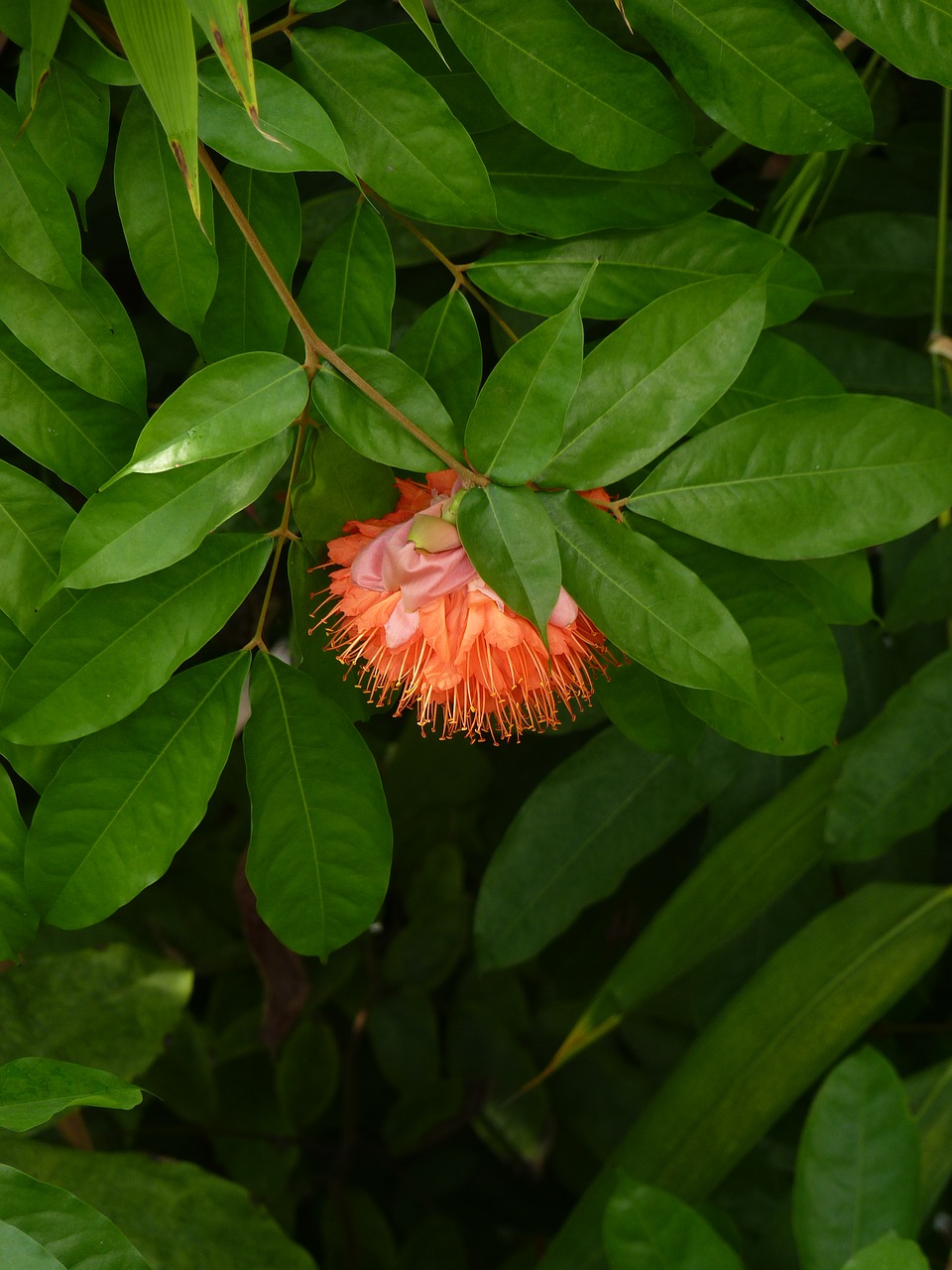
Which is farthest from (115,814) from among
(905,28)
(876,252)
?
(876,252)

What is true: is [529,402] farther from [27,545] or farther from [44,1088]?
[44,1088]

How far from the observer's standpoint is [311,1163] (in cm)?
124

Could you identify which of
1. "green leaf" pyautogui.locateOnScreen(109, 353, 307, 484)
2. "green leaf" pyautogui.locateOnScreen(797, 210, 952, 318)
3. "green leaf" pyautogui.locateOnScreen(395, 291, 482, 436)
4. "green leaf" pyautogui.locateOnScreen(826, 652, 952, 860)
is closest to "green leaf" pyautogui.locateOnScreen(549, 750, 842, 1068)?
"green leaf" pyautogui.locateOnScreen(826, 652, 952, 860)

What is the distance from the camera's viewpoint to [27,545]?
20.0 inches

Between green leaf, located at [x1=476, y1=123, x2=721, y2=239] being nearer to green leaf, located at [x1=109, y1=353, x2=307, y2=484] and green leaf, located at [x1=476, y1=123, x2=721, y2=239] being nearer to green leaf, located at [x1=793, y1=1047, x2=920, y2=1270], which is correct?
green leaf, located at [x1=109, y1=353, x2=307, y2=484]

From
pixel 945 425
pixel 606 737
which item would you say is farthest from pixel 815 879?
pixel 945 425

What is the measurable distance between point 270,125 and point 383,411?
0.13 meters

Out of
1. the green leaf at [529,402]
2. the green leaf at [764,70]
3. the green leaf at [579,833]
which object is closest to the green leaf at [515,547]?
the green leaf at [529,402]

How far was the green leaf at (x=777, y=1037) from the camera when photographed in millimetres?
868

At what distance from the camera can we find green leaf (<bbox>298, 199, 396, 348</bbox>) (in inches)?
21.3

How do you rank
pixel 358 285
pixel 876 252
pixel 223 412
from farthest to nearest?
pixel 876 252, pixel 358 285, pixel 223 412

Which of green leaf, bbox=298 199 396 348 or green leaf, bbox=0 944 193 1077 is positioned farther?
green leaf, bbox=0 944 193 1077

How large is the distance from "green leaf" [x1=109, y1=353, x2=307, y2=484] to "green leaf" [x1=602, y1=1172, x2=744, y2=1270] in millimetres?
560

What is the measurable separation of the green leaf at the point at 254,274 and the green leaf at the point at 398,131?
0.05m
